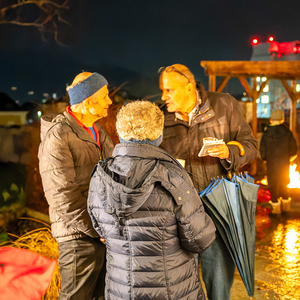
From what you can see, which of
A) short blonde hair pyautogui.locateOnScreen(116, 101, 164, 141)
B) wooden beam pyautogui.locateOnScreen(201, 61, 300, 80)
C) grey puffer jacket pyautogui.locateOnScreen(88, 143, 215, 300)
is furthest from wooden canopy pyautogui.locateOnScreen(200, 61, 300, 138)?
grey puffer jacket pyautogui.locateOnScreen(88, 143, 215, 300)

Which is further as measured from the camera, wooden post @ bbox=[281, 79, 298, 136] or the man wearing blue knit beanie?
wooden post @ bbox=[281, 79, 298, 136]

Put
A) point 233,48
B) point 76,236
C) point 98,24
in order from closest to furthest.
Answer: point 76,236
point 98,24
point 233,48

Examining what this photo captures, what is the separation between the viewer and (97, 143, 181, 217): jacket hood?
156 centimetres

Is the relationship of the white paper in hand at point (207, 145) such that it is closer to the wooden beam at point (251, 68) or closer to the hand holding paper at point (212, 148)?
the hand holding paper at point (212, 148)

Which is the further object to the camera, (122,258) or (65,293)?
(65,293)

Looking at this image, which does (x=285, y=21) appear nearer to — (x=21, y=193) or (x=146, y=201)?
(x=21, y=193)

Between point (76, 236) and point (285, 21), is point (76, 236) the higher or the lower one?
the lower one

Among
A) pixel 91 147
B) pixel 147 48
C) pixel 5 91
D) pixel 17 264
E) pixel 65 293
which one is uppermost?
pixel 147 48

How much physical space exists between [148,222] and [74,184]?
0.84m

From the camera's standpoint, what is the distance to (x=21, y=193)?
3.58m

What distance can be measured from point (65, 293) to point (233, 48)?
787 centimetres

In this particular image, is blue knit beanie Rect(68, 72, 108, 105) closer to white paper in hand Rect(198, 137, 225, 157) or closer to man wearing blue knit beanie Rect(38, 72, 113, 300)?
man wearing blue knit beanie Rect(38, 72, 113, 300)

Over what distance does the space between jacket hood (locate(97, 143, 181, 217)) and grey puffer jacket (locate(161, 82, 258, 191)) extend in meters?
0.80

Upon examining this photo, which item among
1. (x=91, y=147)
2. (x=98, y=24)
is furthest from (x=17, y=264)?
(x=98, y=24)
